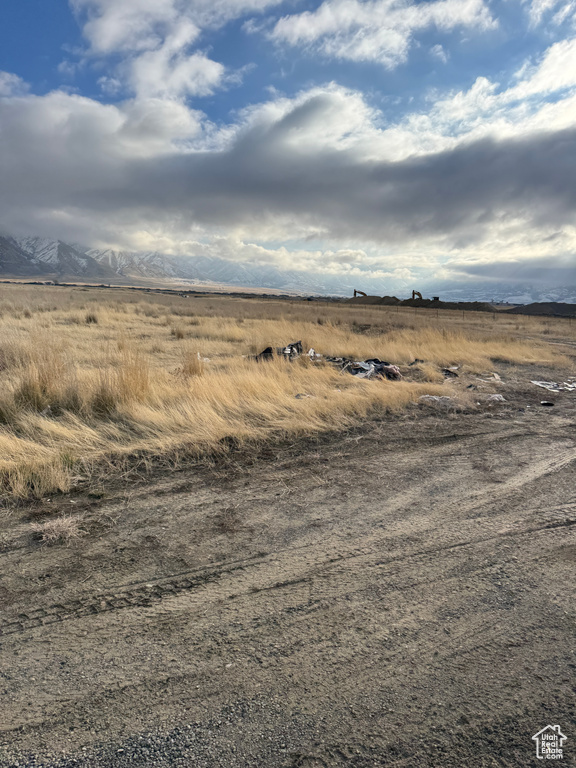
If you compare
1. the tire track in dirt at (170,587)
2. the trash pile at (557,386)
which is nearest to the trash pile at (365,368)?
the trash pile at (557,386)

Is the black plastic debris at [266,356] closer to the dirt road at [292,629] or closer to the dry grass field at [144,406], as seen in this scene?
the dry grass field at [144,406]

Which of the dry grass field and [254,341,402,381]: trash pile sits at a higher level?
[254,341,402,381]: trash pile

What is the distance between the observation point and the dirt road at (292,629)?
1.56 m

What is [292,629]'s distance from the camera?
2.07 m

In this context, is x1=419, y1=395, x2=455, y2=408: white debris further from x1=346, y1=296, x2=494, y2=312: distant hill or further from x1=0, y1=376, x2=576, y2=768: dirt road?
x1=346, y1=296, x2=494, y2=312: distant hill

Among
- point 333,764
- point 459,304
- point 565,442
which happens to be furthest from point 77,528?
point 459,304

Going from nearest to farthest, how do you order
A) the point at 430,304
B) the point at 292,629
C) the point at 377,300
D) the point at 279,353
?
the point at 292,629, the point at 279,353, the point at 430,304, the point at 377,300

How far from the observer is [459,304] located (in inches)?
2766

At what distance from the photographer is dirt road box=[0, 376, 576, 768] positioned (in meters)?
1.56

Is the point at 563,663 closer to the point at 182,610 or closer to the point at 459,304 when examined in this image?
the point at 182,610

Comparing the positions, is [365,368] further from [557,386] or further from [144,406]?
[144,406]

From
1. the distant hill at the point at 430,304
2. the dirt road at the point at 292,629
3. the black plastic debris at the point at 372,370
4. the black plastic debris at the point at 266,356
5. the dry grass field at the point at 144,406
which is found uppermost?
the distant hill at the point at 430,304

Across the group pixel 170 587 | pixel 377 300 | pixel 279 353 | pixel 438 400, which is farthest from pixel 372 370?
pixel 377 300

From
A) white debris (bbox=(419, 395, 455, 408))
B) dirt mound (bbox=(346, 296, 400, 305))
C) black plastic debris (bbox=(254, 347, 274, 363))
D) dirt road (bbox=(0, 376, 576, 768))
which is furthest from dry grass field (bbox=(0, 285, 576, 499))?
dirt mound (bbox=(346, 296, 400, 305))
